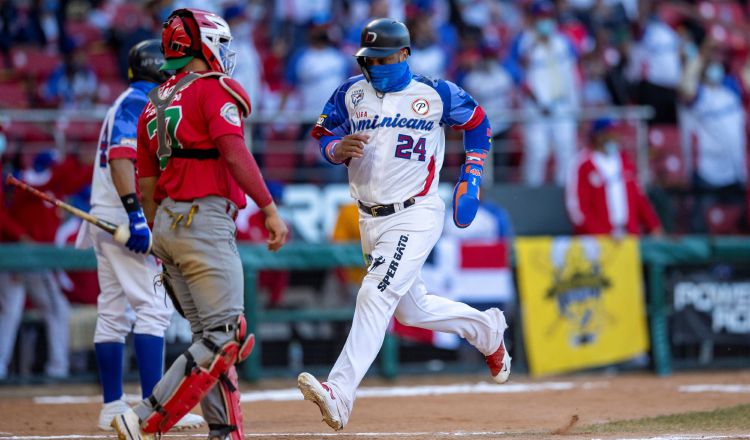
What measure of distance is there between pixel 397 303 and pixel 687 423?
224 cm

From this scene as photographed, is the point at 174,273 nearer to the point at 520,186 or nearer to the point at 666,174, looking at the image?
the point at 520,186

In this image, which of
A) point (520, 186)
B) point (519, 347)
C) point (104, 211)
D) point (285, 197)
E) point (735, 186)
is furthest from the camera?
point (735, 186)

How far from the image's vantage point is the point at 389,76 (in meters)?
7.12

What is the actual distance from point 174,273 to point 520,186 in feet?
27.1

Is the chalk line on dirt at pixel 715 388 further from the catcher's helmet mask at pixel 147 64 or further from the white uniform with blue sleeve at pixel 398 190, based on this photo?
the catcher's helmet mask at pixel 147 64

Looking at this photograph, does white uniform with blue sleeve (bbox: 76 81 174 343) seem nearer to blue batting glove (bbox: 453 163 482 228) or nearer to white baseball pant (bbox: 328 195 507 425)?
white baseball pant (bbox: 328 195 507 425)

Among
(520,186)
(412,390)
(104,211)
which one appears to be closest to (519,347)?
(412,390)

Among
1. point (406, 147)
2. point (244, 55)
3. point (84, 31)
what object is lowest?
point (406, 147)

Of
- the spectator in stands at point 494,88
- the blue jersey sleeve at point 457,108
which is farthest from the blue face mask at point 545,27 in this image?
the blue jersey sleeve at point 457,108

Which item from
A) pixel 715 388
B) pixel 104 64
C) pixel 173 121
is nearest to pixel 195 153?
pixel 173 121

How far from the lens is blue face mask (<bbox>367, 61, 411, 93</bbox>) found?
7102 mm

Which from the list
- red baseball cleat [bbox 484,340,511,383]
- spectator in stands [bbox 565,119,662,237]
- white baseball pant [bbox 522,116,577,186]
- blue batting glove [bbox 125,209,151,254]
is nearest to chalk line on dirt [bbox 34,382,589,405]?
spectator in stands [bbox 565,119,662,237]

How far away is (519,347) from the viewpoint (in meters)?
11.8

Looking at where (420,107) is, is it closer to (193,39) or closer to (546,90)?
(193,39)
